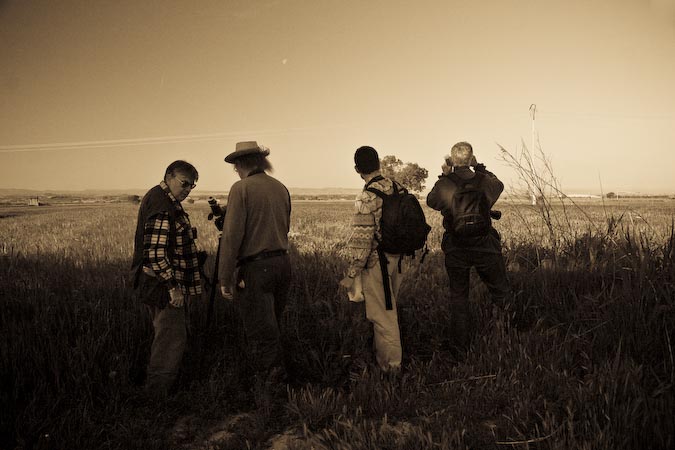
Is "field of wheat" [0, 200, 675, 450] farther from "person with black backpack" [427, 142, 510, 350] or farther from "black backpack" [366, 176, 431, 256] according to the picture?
"black backpack" [366, 176, 431, 256]

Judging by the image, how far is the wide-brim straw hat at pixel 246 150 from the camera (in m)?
4.25

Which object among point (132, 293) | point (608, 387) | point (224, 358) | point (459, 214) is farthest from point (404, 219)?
point (132, 293)

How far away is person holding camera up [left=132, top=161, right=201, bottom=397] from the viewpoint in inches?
149

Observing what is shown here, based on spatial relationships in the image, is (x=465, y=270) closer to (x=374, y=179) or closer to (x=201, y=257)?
(x=374, y=179)

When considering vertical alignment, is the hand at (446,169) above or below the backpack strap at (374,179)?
above

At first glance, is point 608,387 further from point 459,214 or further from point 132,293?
point 132,293

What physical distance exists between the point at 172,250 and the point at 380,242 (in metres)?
2.05

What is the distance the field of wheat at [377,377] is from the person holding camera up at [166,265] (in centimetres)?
38

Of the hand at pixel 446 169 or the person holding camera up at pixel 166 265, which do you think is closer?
the person holding camera up at pixel 166 265

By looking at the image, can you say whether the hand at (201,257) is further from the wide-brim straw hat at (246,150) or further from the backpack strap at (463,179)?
the backpack strap at (463,179)

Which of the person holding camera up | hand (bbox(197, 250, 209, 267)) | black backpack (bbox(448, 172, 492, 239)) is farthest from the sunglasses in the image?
black backpack (bbox(448, 172, 492, 239))

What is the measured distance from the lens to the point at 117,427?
11.8 feet

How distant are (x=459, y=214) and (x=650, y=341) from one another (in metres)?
2.15

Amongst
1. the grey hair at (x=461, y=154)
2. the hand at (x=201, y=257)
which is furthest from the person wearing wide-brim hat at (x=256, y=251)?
the grey hair at (x=461, y=154)
